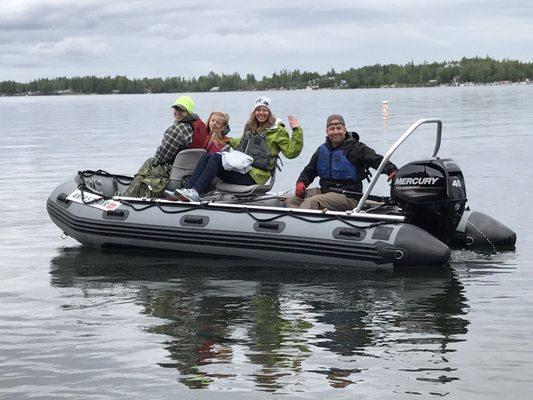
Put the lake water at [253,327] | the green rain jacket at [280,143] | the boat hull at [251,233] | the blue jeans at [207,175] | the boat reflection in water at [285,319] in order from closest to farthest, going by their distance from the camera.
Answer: the lake water at [253,327], the boat reflection in water at [285,319], the boat hull at [251,233], the green rain jacket at [280,143], the blue jeans at [207,175]

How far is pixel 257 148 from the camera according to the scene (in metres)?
A: 11.5

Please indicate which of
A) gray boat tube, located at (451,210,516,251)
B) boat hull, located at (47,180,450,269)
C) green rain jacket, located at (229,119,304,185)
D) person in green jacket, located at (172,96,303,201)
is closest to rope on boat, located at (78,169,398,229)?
boat hull, located at (47,180,450,269)

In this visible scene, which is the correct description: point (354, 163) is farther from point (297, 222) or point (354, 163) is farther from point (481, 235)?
point (481, 235)

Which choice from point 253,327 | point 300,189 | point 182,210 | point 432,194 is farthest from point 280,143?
point 253,327

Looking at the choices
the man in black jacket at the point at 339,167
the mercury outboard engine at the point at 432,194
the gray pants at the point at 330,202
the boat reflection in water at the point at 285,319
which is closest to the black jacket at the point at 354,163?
the man in black jacket at the point at 339,167

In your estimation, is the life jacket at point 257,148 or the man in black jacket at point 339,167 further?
the life jacket at point 257,148

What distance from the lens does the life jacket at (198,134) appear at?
11805 mm

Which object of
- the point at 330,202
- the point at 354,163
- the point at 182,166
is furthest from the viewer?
the point at 182,166

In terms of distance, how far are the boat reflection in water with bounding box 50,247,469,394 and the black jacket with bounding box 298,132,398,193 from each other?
1.01 m

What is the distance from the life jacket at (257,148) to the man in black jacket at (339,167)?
0.62 m

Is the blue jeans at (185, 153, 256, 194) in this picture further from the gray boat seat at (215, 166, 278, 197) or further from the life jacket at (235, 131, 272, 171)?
the life jacket at (235, 131, 272, 171)

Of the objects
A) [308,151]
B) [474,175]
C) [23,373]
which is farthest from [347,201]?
[308,151]

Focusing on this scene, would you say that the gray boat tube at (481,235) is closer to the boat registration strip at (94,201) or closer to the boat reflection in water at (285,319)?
the boat reflection in water at (285,319)

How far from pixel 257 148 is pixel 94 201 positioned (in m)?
2.04
